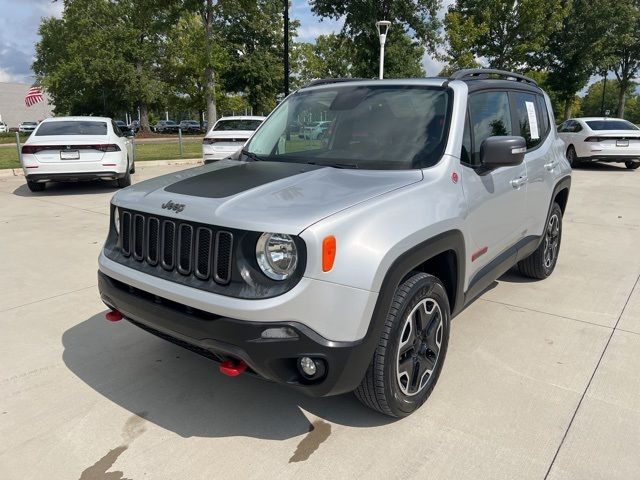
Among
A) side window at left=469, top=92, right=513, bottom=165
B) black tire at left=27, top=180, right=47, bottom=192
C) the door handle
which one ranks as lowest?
black tire at left=27, top=180, right=47, bottom=192

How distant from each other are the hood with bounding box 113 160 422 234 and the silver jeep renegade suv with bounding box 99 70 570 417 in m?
0.01

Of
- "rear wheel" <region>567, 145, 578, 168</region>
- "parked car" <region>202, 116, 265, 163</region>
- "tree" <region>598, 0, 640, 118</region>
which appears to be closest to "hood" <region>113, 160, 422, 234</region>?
"parked car" <region>202, 116, 265, 163</region>

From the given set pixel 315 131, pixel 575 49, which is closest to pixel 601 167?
pixel 315 131

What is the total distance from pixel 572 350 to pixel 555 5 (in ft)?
92.8

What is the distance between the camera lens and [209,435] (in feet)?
8.71

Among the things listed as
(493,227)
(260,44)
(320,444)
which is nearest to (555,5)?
(260,44)

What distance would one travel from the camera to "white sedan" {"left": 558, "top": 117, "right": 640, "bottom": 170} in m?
14.2

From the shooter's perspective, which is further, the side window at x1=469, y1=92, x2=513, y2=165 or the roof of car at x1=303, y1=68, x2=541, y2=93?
the roof of car at x1=303, y1=68, x2=541, y2=93

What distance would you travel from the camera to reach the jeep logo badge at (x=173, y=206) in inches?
98.5

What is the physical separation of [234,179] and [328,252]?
0.94 meters

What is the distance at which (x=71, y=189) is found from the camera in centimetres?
1045

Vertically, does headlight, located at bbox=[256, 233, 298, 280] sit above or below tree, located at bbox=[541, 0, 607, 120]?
below

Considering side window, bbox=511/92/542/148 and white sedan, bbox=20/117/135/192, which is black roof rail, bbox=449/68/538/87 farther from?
white sedan, bbox=20/117/135/192

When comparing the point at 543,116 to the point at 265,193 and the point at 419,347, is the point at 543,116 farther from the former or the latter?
the point at 265,193
